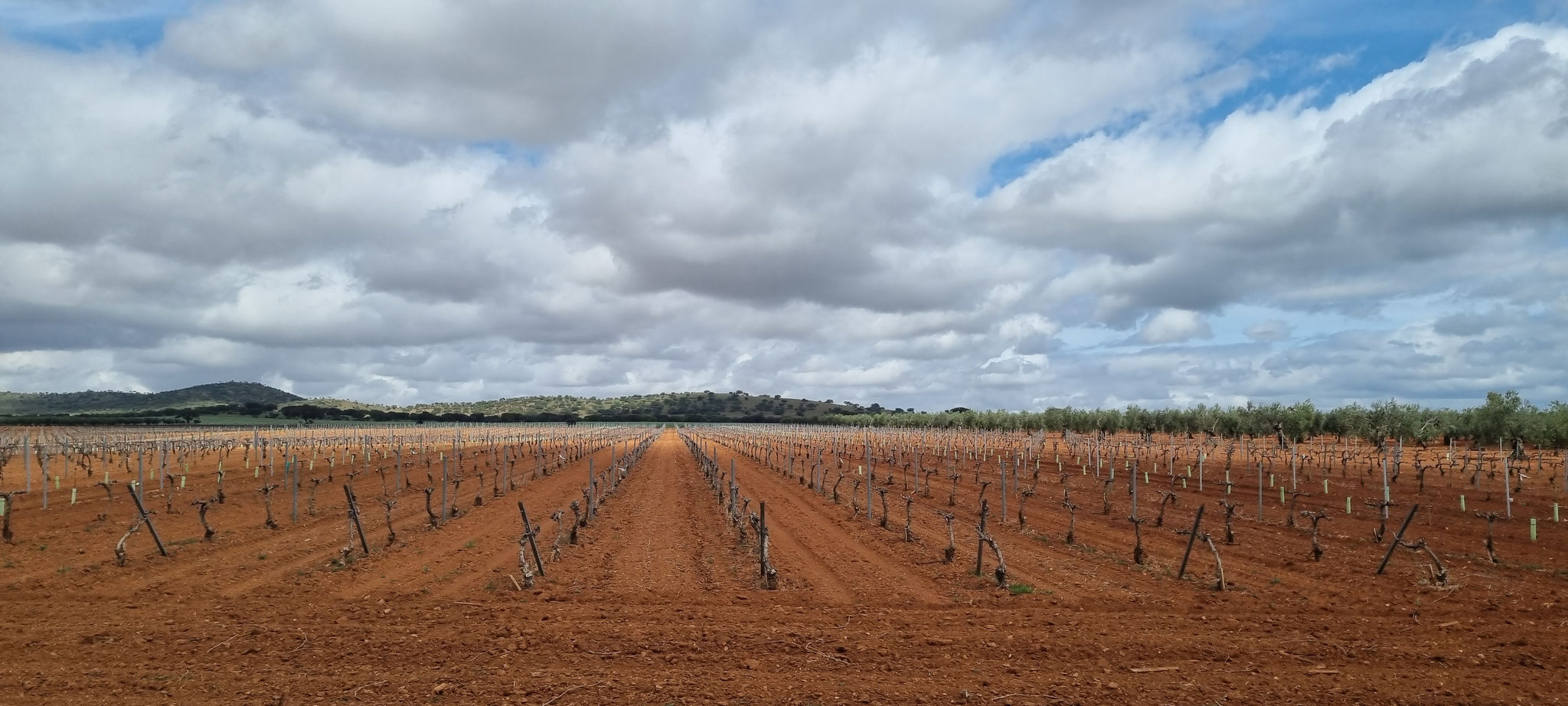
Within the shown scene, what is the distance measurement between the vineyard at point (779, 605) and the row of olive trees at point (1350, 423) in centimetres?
1595

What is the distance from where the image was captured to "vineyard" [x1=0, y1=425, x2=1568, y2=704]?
28.5 ft

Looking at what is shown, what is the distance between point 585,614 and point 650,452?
174 feet

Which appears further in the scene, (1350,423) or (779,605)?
(1350,423)

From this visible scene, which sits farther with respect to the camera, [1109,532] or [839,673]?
[1109,532]

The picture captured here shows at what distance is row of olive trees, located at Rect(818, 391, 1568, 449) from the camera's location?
1469 inches

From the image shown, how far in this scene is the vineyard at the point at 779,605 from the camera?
869 centimetres

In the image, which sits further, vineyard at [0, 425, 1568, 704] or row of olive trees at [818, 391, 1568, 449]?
row of olive trees at [818, 391, 1568, 449]

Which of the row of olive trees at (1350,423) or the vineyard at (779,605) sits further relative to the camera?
the row of olive trees at (1350,423)

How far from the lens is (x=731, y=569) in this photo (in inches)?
584

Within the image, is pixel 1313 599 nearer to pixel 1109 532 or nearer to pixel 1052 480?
pixel 1109 532

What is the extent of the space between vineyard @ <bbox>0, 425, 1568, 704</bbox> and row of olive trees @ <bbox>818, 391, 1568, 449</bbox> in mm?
15951

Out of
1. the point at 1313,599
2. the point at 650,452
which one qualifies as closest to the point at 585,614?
the point at 1313,599

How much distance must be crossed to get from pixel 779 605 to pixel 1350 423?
50940mm

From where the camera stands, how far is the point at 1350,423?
50.1m
